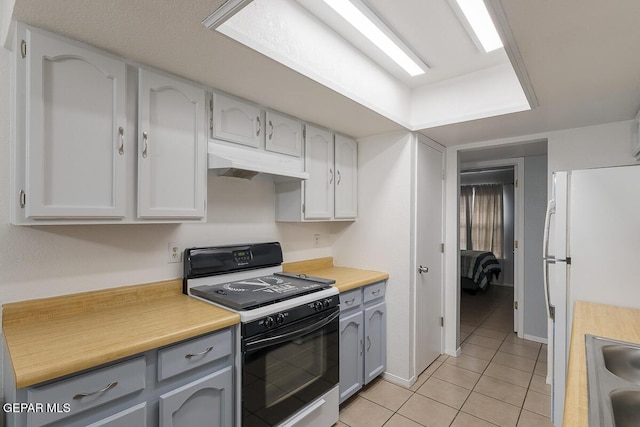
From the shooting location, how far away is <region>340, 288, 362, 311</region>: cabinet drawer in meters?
2.21

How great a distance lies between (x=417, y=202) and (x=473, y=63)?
1.11m

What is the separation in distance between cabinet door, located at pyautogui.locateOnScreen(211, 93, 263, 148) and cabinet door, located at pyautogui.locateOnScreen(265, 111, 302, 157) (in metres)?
0.08

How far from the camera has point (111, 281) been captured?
64.9 inches

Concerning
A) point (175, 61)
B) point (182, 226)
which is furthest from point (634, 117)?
point (182, 226)

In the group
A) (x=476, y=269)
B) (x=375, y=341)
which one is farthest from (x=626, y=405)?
(x=476, y=269)

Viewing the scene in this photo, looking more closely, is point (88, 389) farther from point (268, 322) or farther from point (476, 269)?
point (476, 269)

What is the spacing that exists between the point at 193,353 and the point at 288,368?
23.7 inches

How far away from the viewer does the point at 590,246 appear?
1.79 metres

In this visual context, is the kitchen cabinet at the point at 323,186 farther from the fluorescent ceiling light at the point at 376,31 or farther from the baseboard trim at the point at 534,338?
the baseboard trim at the point at 534,338

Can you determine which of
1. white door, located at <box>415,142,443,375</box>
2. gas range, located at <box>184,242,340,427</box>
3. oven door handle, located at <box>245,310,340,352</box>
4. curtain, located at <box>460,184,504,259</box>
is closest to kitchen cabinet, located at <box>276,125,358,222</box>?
gas range, located at <box>184,242,340,427</box>

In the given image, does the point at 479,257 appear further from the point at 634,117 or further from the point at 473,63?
the point at 473,63

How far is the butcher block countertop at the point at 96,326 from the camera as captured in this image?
104 cm

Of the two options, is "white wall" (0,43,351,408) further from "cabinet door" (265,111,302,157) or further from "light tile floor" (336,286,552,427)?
"light tile floor" (336,286,552,427)

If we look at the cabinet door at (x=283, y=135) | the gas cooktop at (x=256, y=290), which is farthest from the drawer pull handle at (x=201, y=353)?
the cabinet door at (x=283, y=135)
